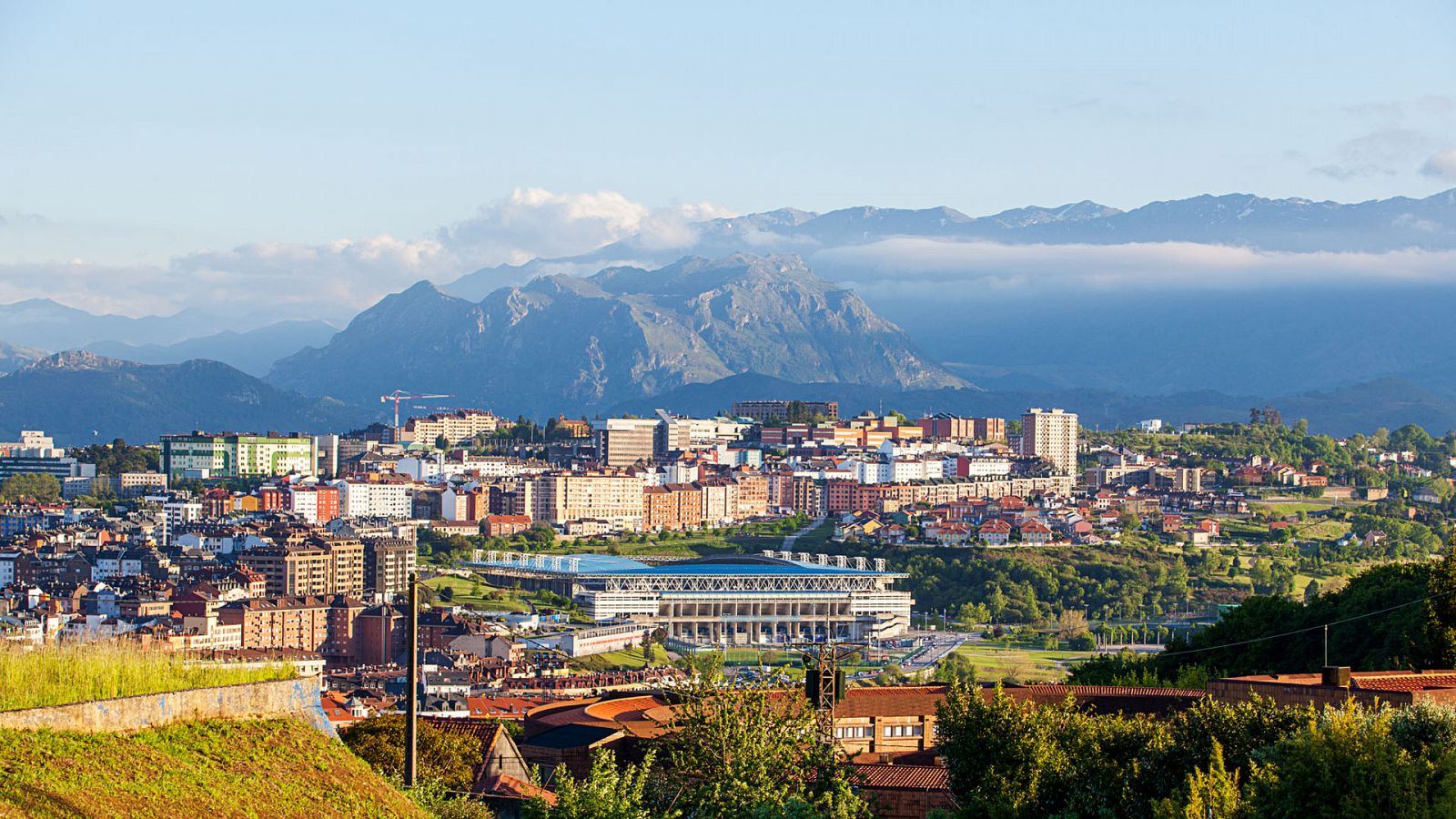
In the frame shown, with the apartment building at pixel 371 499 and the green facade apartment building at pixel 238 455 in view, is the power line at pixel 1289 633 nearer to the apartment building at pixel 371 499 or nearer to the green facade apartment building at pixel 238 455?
the apartment building at pixel 371 499

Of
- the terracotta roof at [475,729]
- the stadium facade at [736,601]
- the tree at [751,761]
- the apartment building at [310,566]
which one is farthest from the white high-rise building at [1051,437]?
the tree at [751,761]

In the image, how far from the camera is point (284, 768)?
12.0m

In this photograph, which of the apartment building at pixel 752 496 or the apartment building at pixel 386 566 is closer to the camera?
the apartment building at pixel 386 566

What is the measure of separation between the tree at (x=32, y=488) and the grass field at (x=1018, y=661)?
179ft

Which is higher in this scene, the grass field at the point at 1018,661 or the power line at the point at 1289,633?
the power line at the point at 1289,633

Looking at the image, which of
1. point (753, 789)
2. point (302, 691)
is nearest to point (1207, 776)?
point (753, 789)

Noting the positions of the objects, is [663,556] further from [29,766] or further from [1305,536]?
[29,766]

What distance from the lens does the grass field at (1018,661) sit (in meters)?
55.9

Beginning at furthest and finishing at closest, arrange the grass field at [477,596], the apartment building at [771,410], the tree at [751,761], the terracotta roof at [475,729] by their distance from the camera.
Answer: the apartment building at [771,410]
the grass field at [477,596]
the terracotta roof at [475,729]
the tree at [751,761]

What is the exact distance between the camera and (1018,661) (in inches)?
2403

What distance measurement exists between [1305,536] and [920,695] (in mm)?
69609

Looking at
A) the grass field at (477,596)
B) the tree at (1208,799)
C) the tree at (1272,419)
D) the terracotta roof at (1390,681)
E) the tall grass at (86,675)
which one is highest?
the tall grass at (86,675)

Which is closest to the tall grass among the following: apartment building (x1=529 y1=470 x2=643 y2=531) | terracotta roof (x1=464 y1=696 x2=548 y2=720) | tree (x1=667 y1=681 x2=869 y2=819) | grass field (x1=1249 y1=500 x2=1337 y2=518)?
tree (x1=667 y1=681 x2=869 y2=819)

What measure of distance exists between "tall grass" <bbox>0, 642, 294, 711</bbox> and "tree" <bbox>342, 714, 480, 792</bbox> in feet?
18.3
